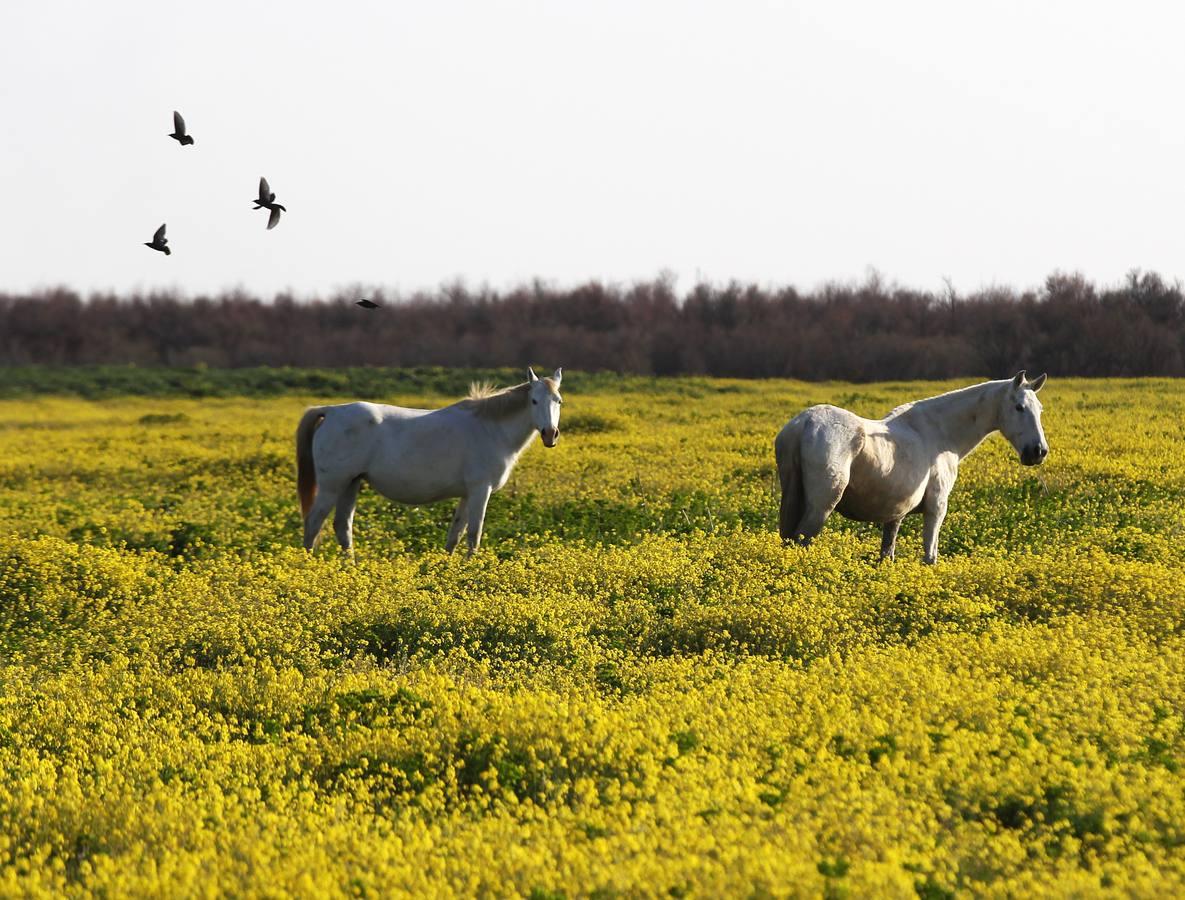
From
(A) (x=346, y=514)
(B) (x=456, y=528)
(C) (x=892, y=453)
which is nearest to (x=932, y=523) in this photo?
(C) (x=892, y=453)

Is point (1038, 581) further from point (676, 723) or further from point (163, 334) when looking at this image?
point (163, 334)

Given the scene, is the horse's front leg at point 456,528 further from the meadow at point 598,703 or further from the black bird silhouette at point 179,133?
the black bird silhouette at point 179,133

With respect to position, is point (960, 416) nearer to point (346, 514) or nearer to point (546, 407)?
point (546, 407)

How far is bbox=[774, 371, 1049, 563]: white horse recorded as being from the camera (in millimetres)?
12062

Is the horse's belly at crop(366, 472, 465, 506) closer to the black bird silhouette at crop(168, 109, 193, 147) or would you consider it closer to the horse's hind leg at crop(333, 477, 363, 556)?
the horse's hind leg at crop(333, 477, 363, 556)

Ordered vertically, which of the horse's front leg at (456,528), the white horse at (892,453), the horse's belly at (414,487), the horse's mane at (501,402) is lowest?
the horse's front leg at (456,528)

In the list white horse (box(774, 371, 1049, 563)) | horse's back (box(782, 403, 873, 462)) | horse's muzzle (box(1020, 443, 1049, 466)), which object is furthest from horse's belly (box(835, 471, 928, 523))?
horse's muzzle (box(1020, 443, 1049, 466))

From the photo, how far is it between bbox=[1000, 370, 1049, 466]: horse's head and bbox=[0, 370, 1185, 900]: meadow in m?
1.08

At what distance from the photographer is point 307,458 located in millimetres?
14523

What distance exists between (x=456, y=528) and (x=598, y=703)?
6596mm

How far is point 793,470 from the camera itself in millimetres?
12203

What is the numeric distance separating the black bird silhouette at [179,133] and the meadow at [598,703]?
3.98m

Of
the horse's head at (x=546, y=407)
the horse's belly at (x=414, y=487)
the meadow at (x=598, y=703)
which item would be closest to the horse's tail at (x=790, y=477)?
the meadow at (x=598, y=703)

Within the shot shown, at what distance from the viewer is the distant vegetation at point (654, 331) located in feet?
163
